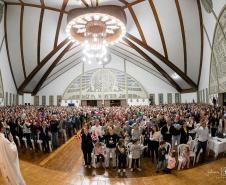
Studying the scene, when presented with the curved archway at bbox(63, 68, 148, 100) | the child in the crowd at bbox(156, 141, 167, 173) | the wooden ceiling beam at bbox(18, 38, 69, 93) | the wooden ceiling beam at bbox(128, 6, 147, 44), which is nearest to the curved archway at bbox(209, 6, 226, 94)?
the wooden ceiling beam at bbox(128, 6, 147, 44)

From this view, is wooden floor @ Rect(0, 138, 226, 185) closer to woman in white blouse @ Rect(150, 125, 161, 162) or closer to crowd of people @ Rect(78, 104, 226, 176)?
crowd of people @ Rect(78, 104, 226, 176)

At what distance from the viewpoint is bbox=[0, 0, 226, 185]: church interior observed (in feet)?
25.6

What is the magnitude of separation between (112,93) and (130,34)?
14.2m

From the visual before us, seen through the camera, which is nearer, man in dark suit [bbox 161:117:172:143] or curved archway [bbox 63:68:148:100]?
man in dark suit [bbox 161:117:172:143]

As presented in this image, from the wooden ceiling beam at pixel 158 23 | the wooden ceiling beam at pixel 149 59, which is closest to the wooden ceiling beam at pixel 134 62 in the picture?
the wooden ceiling beam at pixel 149 59

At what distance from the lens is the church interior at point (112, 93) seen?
7.79m

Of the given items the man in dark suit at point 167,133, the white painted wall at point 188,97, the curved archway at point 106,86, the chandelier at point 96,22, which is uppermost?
the chandelier at point 96,22

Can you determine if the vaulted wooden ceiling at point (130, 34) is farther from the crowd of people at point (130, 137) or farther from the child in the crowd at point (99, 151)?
the child in the crowd at point (99, 151)

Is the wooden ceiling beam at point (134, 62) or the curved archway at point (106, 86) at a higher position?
the wooden ceiling beam at point (134, 62)

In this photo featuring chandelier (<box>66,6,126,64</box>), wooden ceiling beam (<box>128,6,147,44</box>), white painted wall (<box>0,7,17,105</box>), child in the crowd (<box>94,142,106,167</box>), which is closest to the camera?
child in the crowd (<box>94,142,106,167</box>)

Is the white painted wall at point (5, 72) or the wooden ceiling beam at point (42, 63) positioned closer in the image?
the white painted wall at point (5, 72)

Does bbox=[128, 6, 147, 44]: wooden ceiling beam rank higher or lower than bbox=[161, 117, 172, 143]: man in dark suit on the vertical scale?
higher

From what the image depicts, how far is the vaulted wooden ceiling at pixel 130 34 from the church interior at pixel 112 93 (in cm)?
10

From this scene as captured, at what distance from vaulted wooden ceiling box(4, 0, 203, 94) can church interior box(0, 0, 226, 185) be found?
0.33 feet
